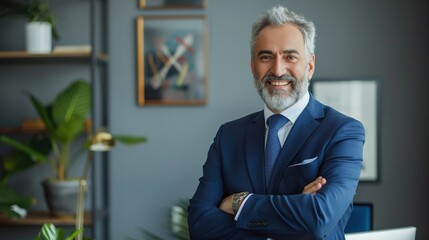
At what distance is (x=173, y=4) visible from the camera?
389cm

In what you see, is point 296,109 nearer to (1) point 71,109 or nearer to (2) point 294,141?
(2) point 294,141

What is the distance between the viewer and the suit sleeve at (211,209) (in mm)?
1845

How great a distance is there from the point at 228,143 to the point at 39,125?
2126 mm

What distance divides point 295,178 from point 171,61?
2.26 meters

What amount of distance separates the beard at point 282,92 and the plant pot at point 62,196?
2.12m

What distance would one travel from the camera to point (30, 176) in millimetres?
4016

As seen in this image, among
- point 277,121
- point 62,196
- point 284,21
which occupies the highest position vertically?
point 284,21

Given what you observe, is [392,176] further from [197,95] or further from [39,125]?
[39,125]

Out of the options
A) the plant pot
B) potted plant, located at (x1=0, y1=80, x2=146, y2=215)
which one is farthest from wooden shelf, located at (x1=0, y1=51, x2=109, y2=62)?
the plant pot

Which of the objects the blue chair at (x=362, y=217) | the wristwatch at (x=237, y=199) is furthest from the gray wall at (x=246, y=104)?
the wristwatch at (x=237, y=199)

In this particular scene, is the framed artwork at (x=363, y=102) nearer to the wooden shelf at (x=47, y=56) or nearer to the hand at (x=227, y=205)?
the wooden shelf at (x=47, y=56)

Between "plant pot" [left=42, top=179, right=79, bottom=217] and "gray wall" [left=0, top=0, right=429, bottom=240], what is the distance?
31 centimetres

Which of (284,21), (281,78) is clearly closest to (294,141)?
(281,78)

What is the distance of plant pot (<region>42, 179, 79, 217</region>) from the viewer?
Answer: 3678 mm
